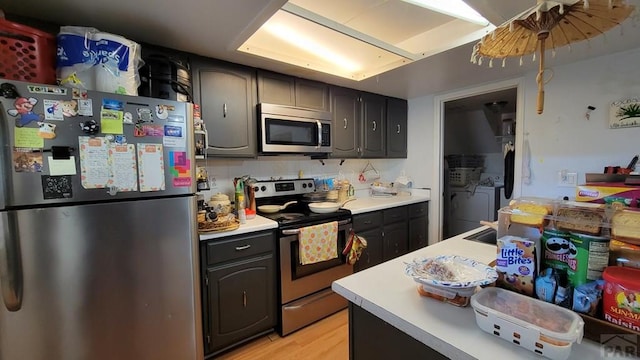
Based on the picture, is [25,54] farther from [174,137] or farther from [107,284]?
[107,284]

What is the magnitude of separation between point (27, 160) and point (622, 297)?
1.94 m

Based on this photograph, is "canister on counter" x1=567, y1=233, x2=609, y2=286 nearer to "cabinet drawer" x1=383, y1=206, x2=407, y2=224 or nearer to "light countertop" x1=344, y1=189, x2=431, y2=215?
"light countertop" x1=344, y1=189, x2=431, y2=215

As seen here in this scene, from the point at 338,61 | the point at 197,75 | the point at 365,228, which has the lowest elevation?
the point at 365,228

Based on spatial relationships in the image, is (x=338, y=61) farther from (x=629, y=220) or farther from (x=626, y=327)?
(x=626, y=327)

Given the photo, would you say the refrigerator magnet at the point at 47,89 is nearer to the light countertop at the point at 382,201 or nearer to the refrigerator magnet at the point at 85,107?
the refrigerator magnet at the point at 85,107

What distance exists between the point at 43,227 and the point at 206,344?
3.64ft

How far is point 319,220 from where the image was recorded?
213 cm

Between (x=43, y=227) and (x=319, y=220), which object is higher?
(x=43, y=227)

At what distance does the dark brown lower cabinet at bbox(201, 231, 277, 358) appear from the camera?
1672 millimetres

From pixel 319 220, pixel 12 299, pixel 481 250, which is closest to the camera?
pixel 12 299

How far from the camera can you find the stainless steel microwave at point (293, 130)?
82.3 inches

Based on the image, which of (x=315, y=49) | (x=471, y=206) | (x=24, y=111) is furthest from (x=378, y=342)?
(x=471, y=206)

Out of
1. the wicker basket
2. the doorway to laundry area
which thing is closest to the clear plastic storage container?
the doorway to laundry area

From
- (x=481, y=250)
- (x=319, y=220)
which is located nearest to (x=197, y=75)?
(x=319, y=220)
